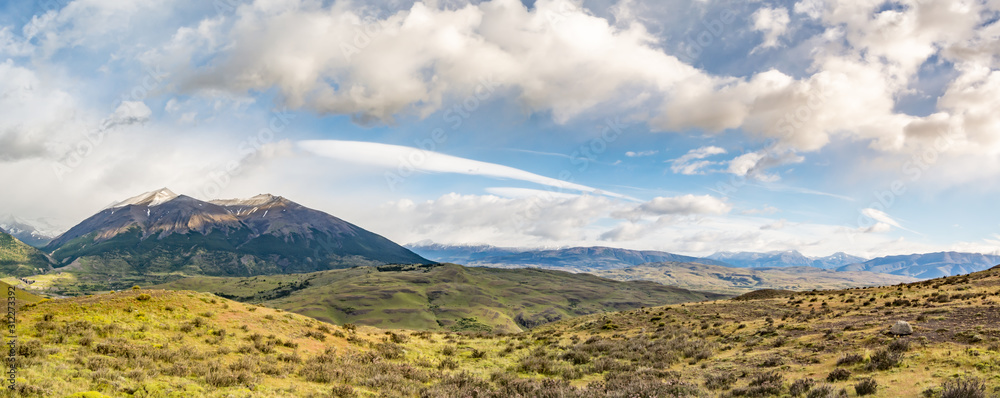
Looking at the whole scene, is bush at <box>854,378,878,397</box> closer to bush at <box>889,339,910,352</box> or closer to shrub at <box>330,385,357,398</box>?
bush at <box>889,339,910,352</box>

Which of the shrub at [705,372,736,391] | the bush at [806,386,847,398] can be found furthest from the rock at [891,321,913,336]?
the bush at [806,386,847,398]

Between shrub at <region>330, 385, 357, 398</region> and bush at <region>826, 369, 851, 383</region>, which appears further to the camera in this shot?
bush at <region>826, 369, 851, 383</region>

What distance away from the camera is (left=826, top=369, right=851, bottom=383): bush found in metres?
18.0

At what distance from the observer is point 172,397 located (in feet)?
45.9

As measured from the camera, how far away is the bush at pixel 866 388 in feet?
51.1

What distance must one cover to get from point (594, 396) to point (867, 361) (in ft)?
45.6

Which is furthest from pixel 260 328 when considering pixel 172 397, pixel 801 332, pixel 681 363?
pixel 801 332

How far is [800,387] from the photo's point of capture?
54.5 feet

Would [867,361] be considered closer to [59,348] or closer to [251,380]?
[251,380]

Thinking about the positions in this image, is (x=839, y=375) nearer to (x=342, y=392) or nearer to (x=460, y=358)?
(x=342, y=392)

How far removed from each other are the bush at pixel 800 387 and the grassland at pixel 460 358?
15cm

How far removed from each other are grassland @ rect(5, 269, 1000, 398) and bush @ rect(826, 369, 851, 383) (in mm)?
50

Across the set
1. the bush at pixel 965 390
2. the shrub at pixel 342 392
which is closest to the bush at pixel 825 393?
the bush at pixel 965 390

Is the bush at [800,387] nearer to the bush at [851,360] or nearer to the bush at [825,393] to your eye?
the bush at [825,393]
